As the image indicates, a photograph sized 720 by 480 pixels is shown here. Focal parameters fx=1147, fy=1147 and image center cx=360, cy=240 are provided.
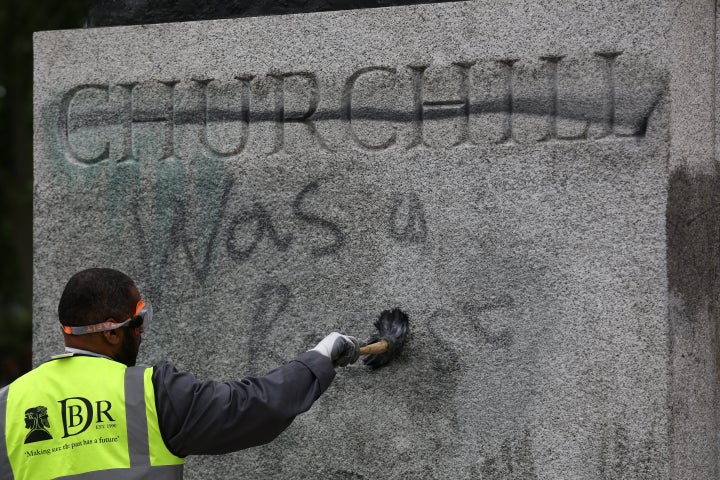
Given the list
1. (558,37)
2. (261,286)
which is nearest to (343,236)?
(261,286)

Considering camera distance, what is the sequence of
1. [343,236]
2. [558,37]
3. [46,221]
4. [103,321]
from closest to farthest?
[103,321]
[558,37]
[343,236]
[46,221]

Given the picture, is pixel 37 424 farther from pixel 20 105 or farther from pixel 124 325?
pixel 20 105

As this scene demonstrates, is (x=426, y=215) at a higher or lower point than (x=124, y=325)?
higher

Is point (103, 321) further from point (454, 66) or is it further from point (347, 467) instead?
point (454, 66)

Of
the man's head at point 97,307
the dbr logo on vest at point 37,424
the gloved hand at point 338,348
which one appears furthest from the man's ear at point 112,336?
the gloved hand at point 338,348

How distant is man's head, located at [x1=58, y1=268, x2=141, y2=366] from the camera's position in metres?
3.31

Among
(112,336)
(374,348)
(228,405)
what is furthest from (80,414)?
(374,348)

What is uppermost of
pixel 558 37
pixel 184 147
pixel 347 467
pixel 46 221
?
pixel 558 37

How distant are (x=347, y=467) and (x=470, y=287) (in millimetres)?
834

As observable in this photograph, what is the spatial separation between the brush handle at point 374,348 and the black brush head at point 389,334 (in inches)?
2.3

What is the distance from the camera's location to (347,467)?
4340 mm

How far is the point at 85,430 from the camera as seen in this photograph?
318 cm

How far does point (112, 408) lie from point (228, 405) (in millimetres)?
327

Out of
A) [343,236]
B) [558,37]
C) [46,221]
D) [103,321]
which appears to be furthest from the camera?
[46,221]
